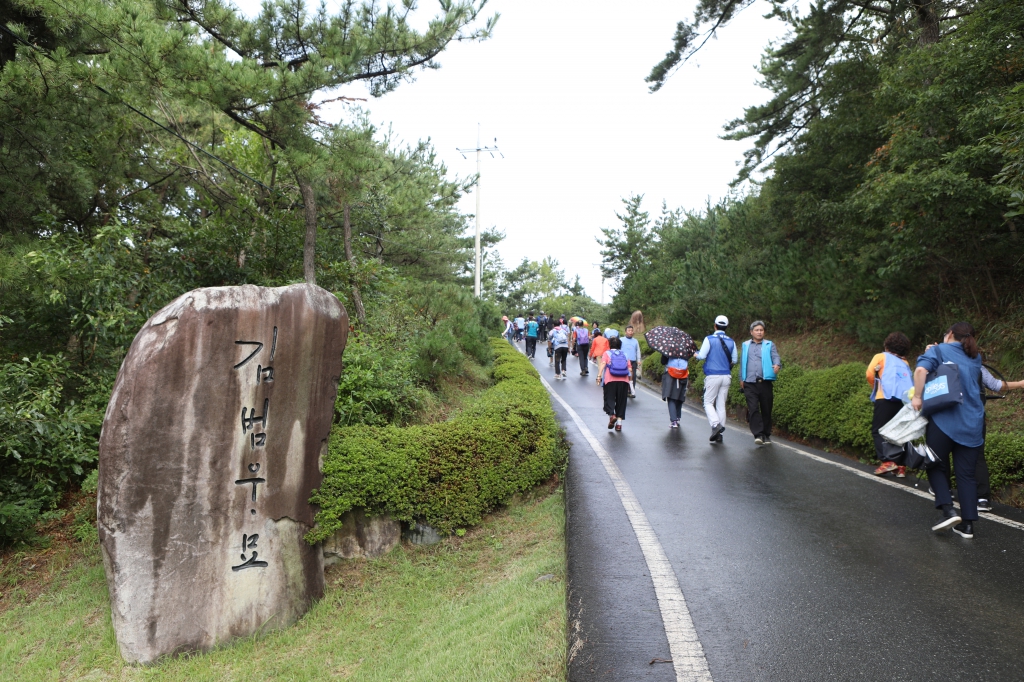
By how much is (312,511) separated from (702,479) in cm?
415

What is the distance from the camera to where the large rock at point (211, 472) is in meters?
5.13

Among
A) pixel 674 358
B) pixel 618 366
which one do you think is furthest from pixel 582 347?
pixel 618 366

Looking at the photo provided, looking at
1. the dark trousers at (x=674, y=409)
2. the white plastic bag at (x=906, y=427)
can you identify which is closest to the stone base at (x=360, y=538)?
the white plastic bag at (x=906, y=427)

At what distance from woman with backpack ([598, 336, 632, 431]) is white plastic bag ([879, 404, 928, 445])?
450 cm

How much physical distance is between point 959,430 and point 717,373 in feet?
14.0

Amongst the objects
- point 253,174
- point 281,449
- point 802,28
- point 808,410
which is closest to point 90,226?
point 253,174

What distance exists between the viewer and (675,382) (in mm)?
10453

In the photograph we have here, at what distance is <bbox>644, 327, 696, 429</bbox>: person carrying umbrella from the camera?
10227 mm

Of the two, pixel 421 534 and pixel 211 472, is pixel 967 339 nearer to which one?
pixel 421 534

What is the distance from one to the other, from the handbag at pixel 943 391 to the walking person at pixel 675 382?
4860 millimetres

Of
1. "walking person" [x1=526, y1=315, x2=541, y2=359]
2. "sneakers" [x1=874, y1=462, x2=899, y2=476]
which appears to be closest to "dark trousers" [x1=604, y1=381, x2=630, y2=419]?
"sneakers" [x1=874, y1=462, x2=899, y2=476]

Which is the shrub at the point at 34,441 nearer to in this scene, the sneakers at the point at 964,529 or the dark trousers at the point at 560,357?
the sneakers at the point at 964,529

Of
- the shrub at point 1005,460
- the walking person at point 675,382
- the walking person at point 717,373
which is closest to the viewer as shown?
the shrub at point 1005,460

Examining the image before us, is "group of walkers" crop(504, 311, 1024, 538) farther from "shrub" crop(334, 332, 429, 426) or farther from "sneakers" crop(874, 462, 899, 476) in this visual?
"shrub" crop(334, 332, 429, 426)
